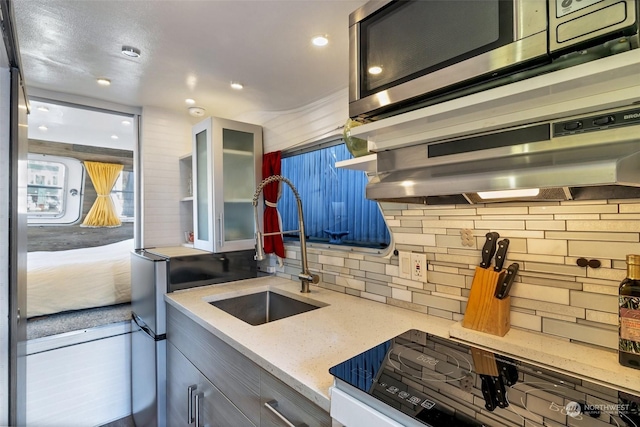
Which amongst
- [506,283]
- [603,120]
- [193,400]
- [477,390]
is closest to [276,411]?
[477,390]

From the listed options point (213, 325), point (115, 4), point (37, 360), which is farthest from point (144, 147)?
point (213, 325)

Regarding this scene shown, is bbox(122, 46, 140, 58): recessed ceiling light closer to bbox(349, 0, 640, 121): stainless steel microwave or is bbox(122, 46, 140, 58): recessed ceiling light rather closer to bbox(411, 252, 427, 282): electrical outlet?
bbox(349, 0, 640, 121): stainless steel microwave

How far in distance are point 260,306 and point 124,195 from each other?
67.8 inches

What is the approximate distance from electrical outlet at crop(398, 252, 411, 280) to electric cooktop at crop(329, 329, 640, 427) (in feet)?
1.66

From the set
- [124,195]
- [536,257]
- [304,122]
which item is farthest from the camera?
[124,195]

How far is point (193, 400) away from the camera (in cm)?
142

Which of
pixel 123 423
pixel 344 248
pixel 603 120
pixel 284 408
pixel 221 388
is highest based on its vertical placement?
pixel 603 120

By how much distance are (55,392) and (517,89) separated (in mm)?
2950

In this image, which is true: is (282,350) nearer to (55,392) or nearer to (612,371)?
(612,371)

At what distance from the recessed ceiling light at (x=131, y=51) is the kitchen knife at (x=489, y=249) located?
1765mm

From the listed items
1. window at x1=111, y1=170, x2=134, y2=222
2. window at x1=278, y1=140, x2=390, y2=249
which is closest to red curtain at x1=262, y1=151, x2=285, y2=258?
window at x1=278, y1=140, x2=390, y2=249

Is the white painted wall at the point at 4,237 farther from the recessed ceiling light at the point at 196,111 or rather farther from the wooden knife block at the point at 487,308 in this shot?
the wooden knife block at the point at 487,308

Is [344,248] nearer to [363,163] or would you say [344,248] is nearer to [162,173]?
[363,163]

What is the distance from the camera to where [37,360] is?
2031 millimetres
